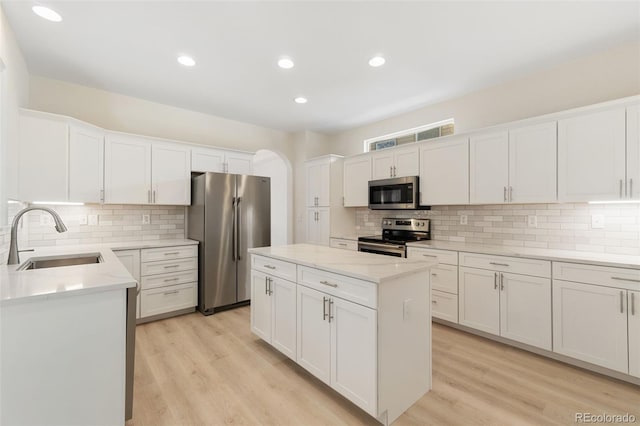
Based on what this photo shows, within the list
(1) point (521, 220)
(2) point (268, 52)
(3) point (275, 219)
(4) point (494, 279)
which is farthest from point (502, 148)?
(3) point (275, 219)

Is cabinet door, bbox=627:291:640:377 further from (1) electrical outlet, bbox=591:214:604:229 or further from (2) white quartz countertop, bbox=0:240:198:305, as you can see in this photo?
(2) white quartz countertop, bbox=0:240:198:305

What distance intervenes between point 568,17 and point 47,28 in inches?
159

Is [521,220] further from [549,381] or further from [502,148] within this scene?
[549,381]

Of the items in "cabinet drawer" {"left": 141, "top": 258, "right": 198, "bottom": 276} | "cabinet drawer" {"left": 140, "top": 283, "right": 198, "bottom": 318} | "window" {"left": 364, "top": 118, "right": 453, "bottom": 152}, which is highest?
"window" {"left": 364, "top": 118, "right": 453, "bottom": 152}

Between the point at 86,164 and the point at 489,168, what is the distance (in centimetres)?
435

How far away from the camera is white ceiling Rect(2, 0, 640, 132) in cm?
204

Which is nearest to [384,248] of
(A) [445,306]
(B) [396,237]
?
(B) [396,237]

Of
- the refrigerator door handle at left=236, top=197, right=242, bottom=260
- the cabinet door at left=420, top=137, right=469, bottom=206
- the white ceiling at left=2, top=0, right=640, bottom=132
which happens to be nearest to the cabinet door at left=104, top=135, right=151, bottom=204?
the white ceiling at left=2, top=0, right=640, bottom=132

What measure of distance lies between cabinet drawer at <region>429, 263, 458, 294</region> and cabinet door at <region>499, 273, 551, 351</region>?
44cm

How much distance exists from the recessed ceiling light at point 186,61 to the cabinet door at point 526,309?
363 centimetres

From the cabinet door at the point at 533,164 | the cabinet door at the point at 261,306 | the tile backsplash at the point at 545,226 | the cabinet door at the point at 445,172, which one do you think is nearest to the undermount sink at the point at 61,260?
the cabinet door at the point at 261,306

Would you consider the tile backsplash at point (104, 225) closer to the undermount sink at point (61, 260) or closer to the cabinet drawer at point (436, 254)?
the undermount sink at point (61, 260)

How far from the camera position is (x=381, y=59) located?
2668 millimetres

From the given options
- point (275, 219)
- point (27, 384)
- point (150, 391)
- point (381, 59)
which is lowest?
point (150, 391)
